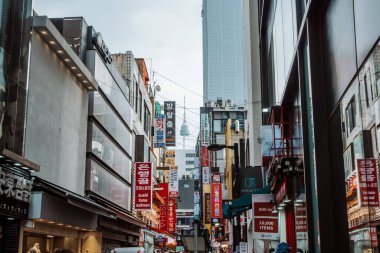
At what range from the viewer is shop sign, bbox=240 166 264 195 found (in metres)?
24.1

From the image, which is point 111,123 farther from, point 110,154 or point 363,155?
point 363,155

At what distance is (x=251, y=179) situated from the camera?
81.2 feet

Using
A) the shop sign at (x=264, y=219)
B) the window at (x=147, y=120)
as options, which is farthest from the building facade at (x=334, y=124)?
the window at (x=147, y=120)

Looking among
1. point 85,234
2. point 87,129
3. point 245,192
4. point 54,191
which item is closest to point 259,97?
point 245,192

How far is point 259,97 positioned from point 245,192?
767 centimetres

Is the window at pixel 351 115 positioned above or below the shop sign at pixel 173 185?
below

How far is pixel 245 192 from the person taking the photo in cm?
2367

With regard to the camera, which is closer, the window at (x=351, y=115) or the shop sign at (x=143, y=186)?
the window at (x=351, y=115)

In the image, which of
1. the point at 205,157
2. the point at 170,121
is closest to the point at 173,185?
the point at 170,121

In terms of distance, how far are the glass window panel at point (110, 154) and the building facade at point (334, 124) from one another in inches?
495

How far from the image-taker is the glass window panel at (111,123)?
2661 cm

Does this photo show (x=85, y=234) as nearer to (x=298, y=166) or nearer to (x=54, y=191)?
(x=54, y=191)

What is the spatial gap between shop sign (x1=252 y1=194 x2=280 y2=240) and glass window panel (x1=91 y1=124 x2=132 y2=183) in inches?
387

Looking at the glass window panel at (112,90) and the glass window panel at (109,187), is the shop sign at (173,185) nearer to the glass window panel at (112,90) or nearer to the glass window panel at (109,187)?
the glass window panel at (109,187)
